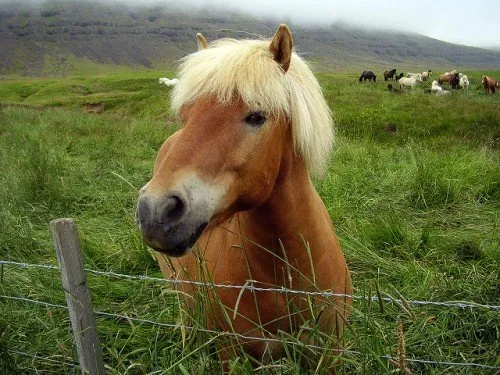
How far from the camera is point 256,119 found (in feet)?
6.13

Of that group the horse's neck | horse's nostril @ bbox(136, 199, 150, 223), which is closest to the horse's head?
horse's nostril @ bbox(136, 199, 150, 223)

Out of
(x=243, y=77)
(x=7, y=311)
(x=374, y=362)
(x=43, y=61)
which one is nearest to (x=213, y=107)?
(x=243, y=77)

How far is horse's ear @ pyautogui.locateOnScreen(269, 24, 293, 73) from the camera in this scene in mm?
1924

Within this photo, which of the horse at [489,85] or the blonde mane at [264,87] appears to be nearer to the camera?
the blonde mane at [264,87]

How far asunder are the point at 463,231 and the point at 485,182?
1640 millimetres

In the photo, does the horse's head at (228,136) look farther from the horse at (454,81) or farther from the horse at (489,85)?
the horse at (454,81)

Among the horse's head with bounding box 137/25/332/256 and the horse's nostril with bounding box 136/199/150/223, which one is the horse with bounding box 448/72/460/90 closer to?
the horse's head with bounding box 137/25/332/256

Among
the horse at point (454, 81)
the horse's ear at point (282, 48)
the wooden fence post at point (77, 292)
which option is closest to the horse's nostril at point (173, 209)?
the wooden fence post at point (77, 292)

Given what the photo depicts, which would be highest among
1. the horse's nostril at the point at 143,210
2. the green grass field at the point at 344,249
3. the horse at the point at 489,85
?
the horse at the point at 489,85

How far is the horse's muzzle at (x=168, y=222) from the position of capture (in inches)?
60.0

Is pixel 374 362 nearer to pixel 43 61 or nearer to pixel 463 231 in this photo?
pixel 463 231

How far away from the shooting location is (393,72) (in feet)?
135

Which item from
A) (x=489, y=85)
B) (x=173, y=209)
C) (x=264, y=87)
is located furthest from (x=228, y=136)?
(x=489, y=85)

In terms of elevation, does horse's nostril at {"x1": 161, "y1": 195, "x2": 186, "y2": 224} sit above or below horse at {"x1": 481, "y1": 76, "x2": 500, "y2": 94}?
below
